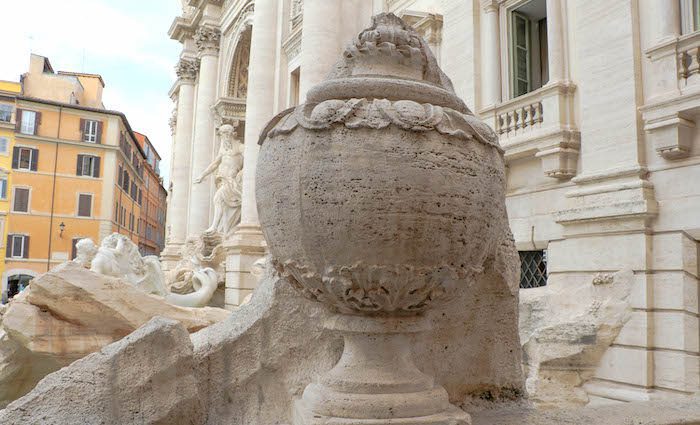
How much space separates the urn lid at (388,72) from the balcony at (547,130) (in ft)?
15.9

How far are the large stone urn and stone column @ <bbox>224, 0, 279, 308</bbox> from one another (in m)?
10.5

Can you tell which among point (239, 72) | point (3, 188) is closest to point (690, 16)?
point (239, 72)

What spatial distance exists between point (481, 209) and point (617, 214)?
461 centimetres

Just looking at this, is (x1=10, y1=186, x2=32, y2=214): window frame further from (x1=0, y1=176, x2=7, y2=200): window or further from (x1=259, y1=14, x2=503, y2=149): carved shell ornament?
(x1=259, y1=14, x2=503, y2=149): carved shell ornament

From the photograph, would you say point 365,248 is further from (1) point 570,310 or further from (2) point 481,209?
(1) point 570,310

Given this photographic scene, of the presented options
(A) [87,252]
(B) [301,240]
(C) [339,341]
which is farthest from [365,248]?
(A) [87,252]

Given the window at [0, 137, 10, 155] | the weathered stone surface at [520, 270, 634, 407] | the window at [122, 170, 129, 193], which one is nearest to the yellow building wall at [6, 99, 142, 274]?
the window at [0, 137, 10, 155]

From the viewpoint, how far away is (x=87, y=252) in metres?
8.27

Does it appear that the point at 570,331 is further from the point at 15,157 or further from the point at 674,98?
the point at 15,157

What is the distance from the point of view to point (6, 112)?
95.2 ft

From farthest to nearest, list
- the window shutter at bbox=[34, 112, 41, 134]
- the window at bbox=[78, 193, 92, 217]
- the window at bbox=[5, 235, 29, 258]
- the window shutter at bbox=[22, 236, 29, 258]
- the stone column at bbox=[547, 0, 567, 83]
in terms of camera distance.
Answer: the window at bbox=[78, 193, 92, 217], the window shutter at bbox=[34, 112, 41, 134], the window shutter at bbox=[22, 236, 29, 258], the window at bbox=[5, 235, 29, 258], the stone column at bbox=[547, 0, 567, 83]

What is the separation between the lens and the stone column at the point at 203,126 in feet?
62.3

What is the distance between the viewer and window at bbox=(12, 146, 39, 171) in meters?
29.4

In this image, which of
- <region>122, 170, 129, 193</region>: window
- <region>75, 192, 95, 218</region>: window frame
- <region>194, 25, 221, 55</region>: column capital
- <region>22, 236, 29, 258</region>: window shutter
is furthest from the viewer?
<region>122, 170, 129, 193</region>: window
